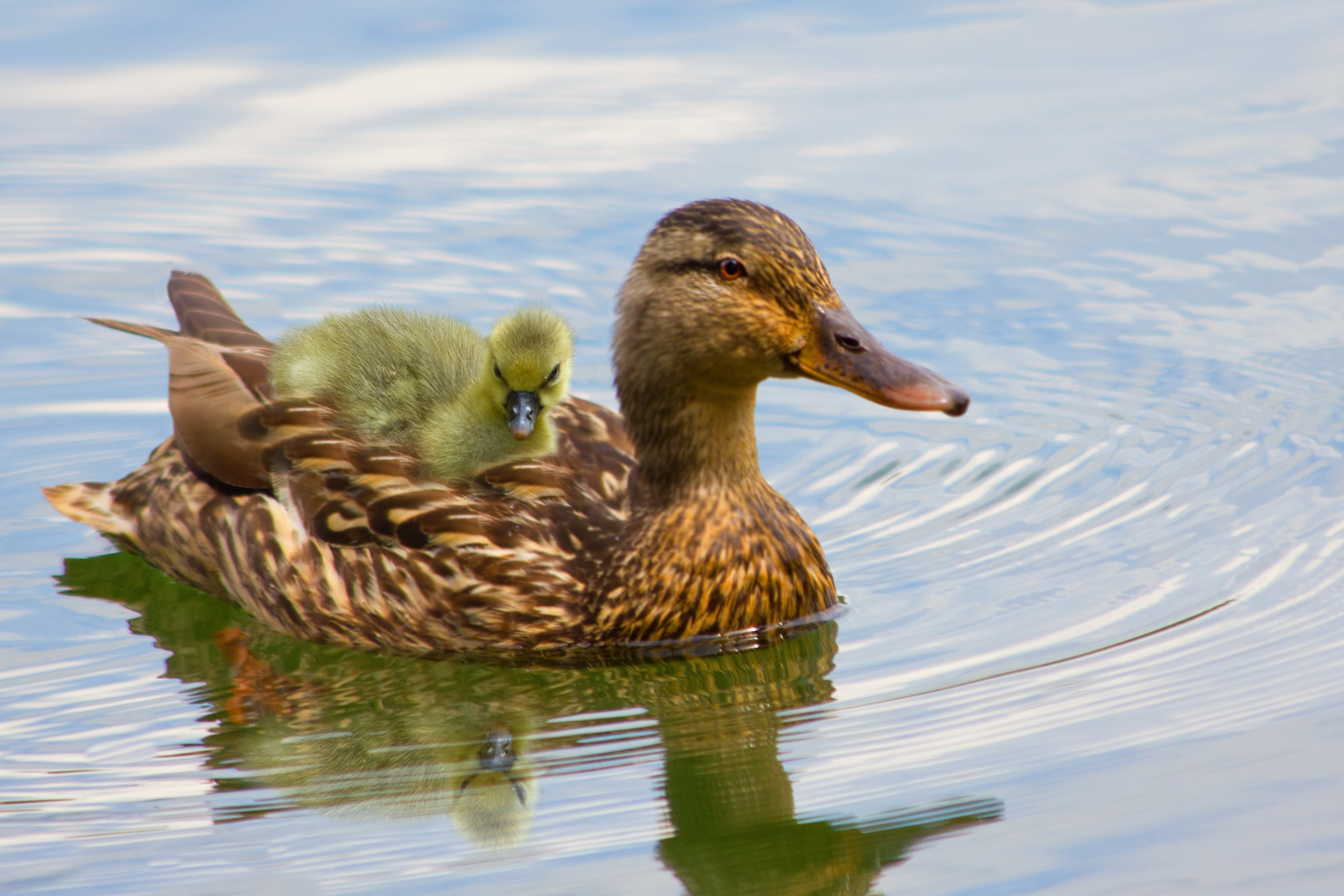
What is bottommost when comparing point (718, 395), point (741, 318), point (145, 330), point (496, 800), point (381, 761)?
point (496, 800)

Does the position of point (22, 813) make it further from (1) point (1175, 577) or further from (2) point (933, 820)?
(1) point (1175, 577)

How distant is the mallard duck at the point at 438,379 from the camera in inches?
232

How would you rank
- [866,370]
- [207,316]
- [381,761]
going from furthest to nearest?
[207,316] → [866,370] → [381,761]

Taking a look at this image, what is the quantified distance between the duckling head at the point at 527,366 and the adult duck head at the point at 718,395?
0.21m

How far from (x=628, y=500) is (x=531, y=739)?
1.13m

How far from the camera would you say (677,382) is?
598 centimetres

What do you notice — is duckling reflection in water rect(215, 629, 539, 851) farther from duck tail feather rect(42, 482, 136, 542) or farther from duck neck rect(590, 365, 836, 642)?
duck tail feather rect(42, 482, 136, 542)

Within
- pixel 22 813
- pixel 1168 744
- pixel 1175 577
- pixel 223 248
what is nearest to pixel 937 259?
pixel 1175 577

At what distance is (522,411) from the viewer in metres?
5.79

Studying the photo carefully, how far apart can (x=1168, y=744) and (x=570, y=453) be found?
7.52ft

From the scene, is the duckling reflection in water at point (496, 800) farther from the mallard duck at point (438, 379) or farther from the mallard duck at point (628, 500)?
the mallard duck at point (438, 379)

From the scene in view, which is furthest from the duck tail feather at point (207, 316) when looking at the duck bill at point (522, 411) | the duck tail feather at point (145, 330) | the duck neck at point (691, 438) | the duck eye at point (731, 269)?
the duck eye at point (731, 269)

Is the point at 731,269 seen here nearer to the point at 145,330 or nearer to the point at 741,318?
the point at 741,318

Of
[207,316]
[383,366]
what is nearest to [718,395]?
[383,366]
